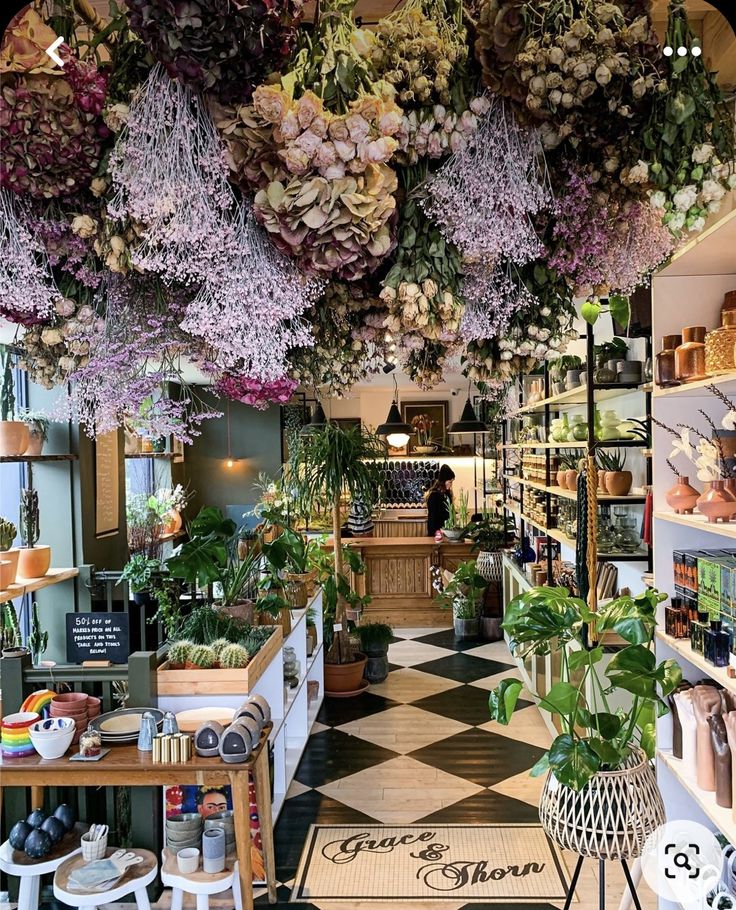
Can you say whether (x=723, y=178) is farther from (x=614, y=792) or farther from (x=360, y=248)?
(x=614, y=792)

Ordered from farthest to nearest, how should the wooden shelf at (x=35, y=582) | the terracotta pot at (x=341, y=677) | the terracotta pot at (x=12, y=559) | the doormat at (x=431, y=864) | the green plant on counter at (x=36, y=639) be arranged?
1. the terracotta pot at (x=341, y=677)
2. the green plant on counter at (x=36, y=639)
3. the terracotta pot at (x=12, y=559)
4. the wooden shelf at (x=35, y=582)
5. the doormat at (x=431, y=864)

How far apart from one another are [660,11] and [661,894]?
2.80 m

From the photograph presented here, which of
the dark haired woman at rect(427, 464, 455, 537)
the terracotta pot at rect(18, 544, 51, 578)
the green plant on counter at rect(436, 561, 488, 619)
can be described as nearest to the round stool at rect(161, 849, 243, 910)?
the terracotta pot at rect(18, 544, 51, 578)

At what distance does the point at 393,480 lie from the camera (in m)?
11.9

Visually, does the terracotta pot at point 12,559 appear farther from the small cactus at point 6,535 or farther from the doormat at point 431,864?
the doormat at point 431,864

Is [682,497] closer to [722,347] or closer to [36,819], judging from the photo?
[722,347]

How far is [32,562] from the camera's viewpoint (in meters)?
4.45

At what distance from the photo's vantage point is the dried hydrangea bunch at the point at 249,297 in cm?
127

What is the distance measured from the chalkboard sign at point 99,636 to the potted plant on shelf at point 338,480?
2537mm

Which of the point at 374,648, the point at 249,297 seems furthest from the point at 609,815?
the point at 374,648

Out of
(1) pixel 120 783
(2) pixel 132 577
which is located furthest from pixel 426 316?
(2) pixel 132 577

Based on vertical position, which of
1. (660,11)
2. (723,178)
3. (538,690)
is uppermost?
(660,11)

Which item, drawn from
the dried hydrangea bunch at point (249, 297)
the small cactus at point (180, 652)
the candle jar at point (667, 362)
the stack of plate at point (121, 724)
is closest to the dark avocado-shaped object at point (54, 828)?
the stack of plate at point (121, 724)

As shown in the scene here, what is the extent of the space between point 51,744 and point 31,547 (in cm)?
213
